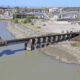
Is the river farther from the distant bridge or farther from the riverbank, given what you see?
the distant bridge

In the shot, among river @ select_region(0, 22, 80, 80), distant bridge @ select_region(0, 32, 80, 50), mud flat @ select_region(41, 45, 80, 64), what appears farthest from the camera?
distant bridge @ select_region(0, 32, 80, 50)

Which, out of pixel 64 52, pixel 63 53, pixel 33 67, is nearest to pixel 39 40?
pixel 64 52

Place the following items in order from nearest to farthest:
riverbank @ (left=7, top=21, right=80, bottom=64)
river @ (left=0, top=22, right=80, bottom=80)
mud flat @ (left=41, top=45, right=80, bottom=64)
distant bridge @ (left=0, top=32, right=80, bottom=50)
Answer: river @ (left=0, top=22, right=80, bottom=80)
mud flat @ (left=41, top=45, right=80, bottom=64)
riverbank @ (left=7, top=21, right=80, bottom=64)
distant bridge @ (left=0, top=32, right=80, bottom=50)

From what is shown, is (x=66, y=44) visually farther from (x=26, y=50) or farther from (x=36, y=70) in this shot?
(x=36, y=70)

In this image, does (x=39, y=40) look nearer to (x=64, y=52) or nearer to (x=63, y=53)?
(x=64, y=52)

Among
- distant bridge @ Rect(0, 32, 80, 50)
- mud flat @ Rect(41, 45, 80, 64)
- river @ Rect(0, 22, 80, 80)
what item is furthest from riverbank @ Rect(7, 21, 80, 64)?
distant bridge @ Rect(0, 32, 80, 50)

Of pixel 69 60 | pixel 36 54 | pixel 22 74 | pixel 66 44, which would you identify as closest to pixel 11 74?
pixel 22 74

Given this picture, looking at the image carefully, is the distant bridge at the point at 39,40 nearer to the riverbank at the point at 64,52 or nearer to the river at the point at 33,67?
the river at the point at 33,67

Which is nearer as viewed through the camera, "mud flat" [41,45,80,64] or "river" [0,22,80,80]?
"river" [0,22,80,80]

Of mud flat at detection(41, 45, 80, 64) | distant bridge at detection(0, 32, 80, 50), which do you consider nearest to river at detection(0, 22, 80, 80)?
mud flat at detection(41, 45, 80, 64)
